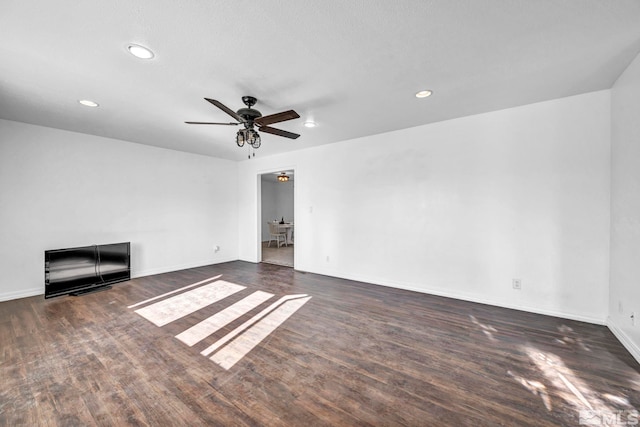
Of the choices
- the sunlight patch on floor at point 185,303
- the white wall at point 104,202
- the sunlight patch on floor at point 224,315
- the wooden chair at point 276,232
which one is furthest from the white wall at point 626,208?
the wooden chair at point 276,232

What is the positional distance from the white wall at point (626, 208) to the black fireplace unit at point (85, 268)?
663 centimetres

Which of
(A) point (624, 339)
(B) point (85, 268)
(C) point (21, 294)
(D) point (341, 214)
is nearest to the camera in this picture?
(A) point (624, 339)

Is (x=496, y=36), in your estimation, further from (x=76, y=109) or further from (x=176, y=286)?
(x=176, y=286)

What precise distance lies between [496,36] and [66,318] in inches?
204

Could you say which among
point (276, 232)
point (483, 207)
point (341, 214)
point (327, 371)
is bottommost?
point (327, 371)

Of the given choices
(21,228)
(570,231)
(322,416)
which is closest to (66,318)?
(21,228)

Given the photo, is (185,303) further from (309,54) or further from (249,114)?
(309,54)

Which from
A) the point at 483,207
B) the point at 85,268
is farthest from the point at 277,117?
the point at 85,268

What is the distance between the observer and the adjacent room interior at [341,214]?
168cm

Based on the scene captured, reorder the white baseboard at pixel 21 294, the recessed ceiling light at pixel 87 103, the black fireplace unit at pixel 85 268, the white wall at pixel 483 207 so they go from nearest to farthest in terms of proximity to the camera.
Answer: the white wall at pixel 483 207
the recessed ceiling light at pixel 87 103
the white baseboard at pixel 21 294
the black fireplace unit at pixel 85 268

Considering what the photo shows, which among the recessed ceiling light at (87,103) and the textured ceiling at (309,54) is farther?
the recessed ceiling light at (87,103)

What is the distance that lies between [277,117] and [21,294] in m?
4.64

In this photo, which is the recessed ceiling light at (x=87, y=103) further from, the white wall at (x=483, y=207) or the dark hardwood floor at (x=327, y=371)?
the white wall at (x=483, y=207)

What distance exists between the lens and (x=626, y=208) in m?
2.35
